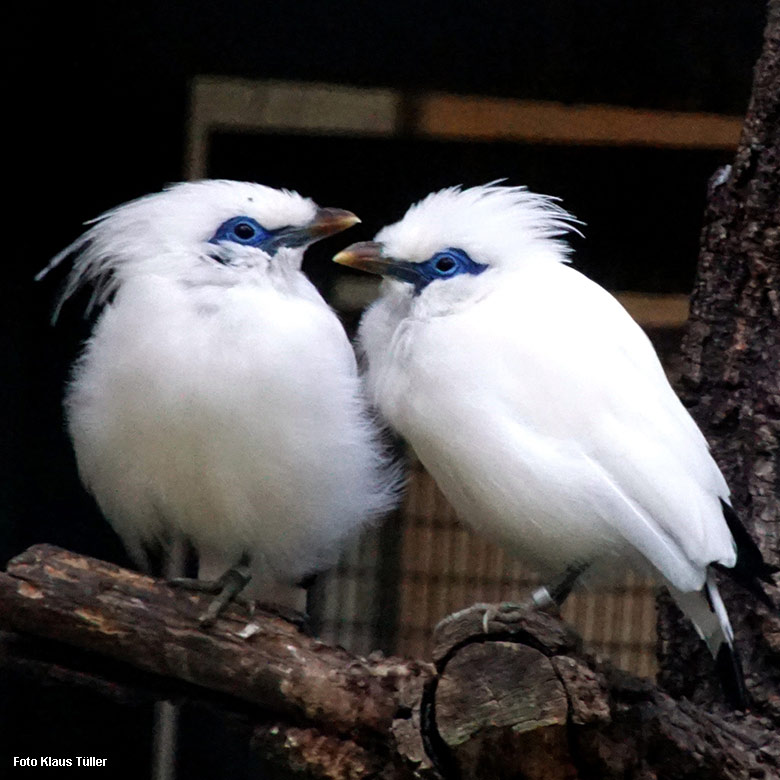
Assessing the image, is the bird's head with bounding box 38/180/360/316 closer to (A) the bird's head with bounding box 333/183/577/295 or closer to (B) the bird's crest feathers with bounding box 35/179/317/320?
(B) the bird's crest feathers with bounding box 35/179/317/320

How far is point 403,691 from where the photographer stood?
1.90 metres

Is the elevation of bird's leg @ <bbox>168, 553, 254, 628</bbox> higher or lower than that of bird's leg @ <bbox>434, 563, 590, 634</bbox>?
lower

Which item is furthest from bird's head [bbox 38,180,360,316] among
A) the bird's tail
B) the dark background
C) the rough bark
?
the bird's tail

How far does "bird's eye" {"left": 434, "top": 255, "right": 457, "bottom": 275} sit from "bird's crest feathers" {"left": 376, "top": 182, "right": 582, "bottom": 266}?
2 cm

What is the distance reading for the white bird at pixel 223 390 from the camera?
7.09 ft

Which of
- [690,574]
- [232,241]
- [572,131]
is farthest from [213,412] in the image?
[572,131]

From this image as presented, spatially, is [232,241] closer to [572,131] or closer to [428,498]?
[572,131]

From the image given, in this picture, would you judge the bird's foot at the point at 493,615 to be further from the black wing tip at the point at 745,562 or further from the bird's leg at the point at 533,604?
the black wing tip at the point at 745,562

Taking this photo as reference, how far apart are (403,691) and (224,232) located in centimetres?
85

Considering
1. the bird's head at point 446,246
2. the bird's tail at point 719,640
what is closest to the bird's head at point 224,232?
the bird's head at point 446,246

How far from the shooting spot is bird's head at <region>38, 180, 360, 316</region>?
229 cm

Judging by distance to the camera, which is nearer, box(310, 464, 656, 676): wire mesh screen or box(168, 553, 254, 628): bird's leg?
box(168, 553, 254, 628): bird's leg

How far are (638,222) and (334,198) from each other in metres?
0.68

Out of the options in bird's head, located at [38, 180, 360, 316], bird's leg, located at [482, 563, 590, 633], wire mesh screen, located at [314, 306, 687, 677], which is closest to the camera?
bird's leg, located at [482, 563, 590, 633]
